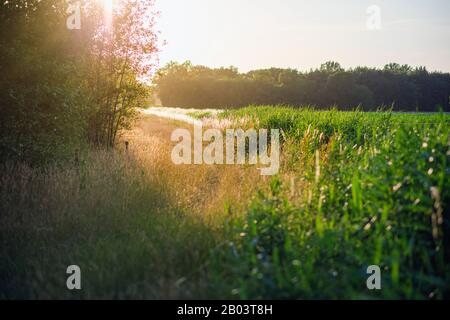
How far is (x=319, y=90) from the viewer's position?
70.8 metres

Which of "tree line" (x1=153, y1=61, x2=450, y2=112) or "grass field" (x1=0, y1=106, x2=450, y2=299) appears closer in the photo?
"grass field" (x1=0, y1=106, x2=450, y2=299)

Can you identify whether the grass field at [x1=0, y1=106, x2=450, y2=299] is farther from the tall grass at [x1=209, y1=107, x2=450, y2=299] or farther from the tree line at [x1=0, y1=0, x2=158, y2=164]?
the tree line at [x1=0, y1=0, x2=158, y2=164]

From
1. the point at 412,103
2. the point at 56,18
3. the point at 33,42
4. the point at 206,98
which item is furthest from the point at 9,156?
the point at 412,103

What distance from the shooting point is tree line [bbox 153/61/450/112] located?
7012 centimetres

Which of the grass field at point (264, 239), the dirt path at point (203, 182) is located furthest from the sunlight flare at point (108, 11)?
the grass field at point (264, 239)

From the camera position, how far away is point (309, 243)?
4.21 meters

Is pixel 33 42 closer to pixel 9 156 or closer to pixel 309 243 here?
pixel 9 156

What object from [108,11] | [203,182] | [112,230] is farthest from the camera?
[108,11]

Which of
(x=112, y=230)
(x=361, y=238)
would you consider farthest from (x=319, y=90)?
(x=361, y=238)

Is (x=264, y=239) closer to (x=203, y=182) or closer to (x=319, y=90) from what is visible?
(x=203, y=182)

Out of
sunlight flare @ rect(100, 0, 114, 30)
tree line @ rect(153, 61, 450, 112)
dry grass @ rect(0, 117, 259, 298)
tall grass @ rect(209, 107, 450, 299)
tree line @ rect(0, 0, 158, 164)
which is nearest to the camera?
tall grass @ rect(209, 107, 450, 299)

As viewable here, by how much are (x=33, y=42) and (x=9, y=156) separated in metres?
2.76

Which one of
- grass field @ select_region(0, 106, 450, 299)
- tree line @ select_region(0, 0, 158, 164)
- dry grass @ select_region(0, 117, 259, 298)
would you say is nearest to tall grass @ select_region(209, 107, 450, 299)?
grass field @ select_region(0, 106, 450, 299)

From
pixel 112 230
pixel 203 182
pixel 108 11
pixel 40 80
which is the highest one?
pixel 108 11
